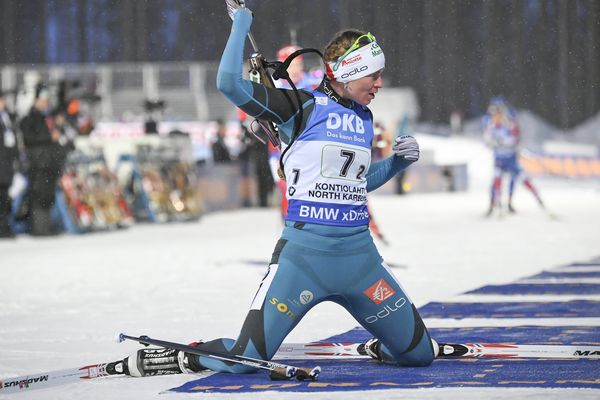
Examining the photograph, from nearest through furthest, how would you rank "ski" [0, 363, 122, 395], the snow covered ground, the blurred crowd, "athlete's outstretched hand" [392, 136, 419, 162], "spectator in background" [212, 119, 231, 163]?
"ski" [0, 363, 122, 395], "athlete's outstretched hand" [392, 136, 419, 162], the snow covered ground, the blurred crowd, "spectator in background" [212, 119, 231, 163]

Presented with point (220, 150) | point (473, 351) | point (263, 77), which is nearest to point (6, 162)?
point (220, 150)

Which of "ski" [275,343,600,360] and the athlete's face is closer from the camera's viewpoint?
the athlete's face

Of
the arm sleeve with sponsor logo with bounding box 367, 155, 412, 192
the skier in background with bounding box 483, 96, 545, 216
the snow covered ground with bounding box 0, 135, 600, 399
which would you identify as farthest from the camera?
the skier in background with bounding box 483, 96, 545, 216

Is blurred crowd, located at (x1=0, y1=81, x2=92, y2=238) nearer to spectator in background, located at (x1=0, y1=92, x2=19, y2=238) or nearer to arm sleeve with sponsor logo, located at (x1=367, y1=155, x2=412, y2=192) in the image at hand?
spectator in background, located at (x1=0, y1=92, x2=19, y2=238)

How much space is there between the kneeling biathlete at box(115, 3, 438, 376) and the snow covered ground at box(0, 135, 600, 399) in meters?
0.39

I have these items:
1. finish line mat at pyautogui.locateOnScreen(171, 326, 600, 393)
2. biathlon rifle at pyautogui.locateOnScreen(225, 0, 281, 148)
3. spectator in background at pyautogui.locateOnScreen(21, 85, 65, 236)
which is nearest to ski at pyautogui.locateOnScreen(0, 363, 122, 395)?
finish line mat at pyautogui.locateOnScreen(171, 326, 600, 393)

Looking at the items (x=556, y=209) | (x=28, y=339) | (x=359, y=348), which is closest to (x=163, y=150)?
(x=556, y=209)

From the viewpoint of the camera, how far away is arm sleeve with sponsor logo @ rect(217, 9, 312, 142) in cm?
544

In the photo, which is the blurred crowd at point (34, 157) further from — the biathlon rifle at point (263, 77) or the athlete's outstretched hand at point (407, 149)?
the athlete's outstretched hand at point (407, 149)

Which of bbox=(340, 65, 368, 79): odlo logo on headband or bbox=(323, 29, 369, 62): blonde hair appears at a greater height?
bbox=(323, 29, 369, 62): blonde hair

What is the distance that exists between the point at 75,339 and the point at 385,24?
33215mm

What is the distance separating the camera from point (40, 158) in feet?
56.4

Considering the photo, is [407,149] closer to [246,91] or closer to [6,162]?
[246,91]

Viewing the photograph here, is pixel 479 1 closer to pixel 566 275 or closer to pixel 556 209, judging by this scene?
pixel 556 209
